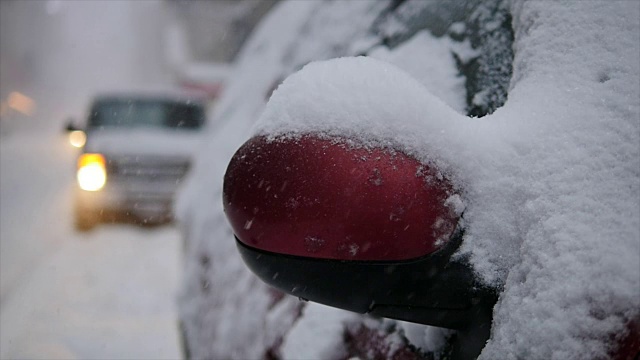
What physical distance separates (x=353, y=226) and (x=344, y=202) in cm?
4

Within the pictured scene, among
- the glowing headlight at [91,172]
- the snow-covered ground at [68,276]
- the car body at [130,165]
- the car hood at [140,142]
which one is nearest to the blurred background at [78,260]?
the snow-covered ground at [68,276]

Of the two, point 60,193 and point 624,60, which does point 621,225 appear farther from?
point 60,193

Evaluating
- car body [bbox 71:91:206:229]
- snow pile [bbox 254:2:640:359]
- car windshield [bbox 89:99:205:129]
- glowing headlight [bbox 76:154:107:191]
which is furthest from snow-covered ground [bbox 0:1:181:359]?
snow pile [bbox 254:2:640:359]

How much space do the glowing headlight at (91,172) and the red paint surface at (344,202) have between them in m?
6.13

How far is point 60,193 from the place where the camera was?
34.4ft

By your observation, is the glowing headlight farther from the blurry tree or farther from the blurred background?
the blurry tree

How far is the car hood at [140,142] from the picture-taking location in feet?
22.0

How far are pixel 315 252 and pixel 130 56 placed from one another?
86.0 m

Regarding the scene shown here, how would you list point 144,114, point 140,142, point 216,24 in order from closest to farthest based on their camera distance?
point 140,142 < point 144,114 < point 216,24

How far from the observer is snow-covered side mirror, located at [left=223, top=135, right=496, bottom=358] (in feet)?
2.59

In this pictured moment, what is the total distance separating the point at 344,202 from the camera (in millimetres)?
782

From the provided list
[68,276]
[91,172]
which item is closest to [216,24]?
[91,172]

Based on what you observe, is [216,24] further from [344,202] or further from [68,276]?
[344,202]

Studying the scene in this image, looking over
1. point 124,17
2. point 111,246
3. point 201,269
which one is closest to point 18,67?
point 124,17
